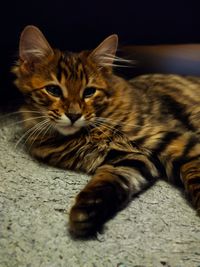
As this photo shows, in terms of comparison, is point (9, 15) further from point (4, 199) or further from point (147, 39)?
point (4, 199)

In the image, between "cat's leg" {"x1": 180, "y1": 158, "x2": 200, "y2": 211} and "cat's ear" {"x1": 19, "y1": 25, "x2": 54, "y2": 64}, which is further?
"cat's ear" {"x1": 19, "y1": 25, "x2": 54, "y2": 64}

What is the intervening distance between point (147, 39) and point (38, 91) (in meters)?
0.78

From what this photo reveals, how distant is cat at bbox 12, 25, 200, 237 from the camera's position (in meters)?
1.66

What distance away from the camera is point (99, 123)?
5.79ft

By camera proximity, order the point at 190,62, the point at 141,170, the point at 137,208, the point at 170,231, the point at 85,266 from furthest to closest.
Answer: the point at 190,62, the point at 141,170, the point at 137,208, the point at 170,231, the point at 85,266

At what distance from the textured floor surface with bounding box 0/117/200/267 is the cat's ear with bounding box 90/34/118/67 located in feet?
1.50

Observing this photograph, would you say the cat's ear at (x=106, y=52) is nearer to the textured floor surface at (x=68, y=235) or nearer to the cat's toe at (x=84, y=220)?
the textured floor surface at (x=68, y=235)

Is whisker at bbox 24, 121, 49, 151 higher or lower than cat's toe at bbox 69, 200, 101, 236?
lower

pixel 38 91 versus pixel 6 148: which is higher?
pixel 38 91

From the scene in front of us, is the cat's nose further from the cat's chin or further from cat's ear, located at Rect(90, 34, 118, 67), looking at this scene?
cat's ear, located at Rect(90, 34, 118, 67)

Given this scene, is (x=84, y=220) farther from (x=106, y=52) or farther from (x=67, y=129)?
(x=106, y=52)

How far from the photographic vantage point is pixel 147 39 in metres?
2.26

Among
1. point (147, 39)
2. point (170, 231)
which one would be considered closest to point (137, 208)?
point (170, 231)

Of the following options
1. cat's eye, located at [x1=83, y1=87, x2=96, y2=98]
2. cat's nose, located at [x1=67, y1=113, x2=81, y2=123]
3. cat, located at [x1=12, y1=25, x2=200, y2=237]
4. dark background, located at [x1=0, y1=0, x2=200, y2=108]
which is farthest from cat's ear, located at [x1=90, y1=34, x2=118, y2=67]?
dark background, located at [x1=0, y1=0, x2=200, y2=108]
